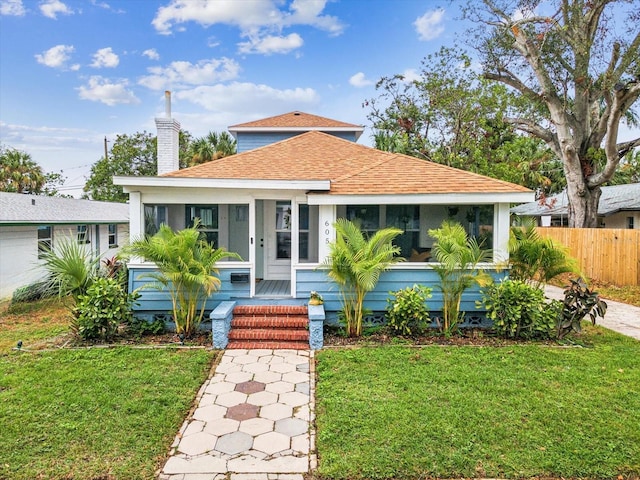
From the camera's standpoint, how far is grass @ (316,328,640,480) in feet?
11.1

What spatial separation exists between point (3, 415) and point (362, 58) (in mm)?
17996

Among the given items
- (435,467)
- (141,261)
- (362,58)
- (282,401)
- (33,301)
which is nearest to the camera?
(435,467)

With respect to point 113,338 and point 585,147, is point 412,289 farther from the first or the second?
point 585,147

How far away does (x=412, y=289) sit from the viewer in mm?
7309

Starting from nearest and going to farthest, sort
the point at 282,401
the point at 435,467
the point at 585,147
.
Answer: the point at 435,467 → the point at 282,401 → the point at 585,147

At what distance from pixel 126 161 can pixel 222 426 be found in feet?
93.5

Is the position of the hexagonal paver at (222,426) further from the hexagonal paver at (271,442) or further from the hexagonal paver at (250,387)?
the hexagonal paver at (250,387)

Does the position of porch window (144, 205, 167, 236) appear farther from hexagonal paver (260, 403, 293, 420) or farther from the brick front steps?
hexagonal paver (260, 403, 293, 420)

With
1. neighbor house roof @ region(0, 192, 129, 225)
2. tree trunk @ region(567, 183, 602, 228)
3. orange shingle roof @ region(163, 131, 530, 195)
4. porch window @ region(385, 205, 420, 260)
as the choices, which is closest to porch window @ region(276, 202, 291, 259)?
orange shingle roof @ region(163, 131, 530, 195)

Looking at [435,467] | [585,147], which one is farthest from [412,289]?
[585,147]

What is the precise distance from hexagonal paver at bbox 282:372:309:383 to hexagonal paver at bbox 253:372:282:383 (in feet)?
0.27

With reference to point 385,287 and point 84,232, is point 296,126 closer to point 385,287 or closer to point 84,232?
point 84,232

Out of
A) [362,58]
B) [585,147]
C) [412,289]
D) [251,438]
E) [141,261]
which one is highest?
[362,58]

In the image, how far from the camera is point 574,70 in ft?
46.9
